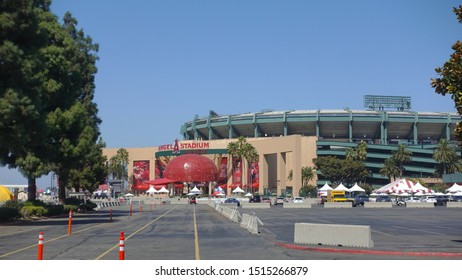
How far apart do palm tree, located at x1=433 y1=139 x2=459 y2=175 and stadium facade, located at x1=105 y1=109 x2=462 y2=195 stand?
1324 cm

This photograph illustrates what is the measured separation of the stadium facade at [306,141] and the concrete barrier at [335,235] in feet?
406

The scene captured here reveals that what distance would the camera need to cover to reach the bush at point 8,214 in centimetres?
4185

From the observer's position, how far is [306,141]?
6132 inches

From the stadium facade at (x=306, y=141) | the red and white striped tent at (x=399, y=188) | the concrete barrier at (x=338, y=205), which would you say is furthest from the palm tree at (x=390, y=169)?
the concrete barrier at (x=338, y=205)

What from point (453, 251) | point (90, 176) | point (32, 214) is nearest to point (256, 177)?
point (90, 176)

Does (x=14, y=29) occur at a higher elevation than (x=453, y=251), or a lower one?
higher

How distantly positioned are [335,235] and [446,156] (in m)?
129

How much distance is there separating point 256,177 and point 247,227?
12964 cm

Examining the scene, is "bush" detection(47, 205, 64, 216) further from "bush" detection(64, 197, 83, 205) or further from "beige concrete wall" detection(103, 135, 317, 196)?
"beige concrete wall" detection(103, 135, 317, 196)

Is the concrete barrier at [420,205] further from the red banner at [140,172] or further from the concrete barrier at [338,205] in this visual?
the red banner at [140,172]

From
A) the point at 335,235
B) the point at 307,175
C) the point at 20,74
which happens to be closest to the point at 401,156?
the point at 307,175

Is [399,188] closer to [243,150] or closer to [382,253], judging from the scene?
[382,253]
